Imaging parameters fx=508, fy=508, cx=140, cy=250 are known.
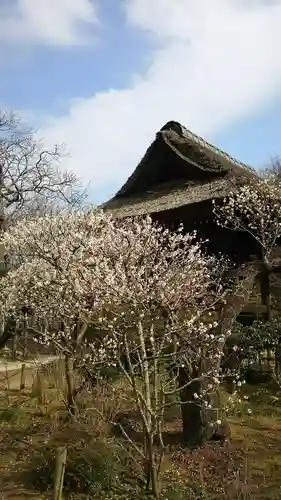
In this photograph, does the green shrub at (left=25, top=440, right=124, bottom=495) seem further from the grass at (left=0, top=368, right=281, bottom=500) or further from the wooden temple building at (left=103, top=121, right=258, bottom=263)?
the wooden temple building at (left=103, top=121, right=258, bottom=263)

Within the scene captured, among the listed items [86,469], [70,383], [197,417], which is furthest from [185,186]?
[86,469]

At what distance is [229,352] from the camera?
12273 mm

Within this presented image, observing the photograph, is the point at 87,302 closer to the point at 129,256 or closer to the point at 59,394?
the point at 129,256

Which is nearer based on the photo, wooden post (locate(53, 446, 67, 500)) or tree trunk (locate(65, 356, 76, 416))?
wooden post (locate(53, 446, 67, 500))

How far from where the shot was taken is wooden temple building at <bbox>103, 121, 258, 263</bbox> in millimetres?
13420

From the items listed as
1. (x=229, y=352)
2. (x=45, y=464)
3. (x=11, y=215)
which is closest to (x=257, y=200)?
(x=229, y=352)

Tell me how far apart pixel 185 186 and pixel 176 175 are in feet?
5.05

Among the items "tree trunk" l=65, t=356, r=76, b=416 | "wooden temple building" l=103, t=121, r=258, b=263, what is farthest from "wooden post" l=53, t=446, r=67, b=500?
"wooden temple building" l=103, t=121, r=258, b=263

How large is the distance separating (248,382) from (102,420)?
5.16 m

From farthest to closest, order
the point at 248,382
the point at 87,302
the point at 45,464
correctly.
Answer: the point at 248,382 → the point at 87,302 → the point at 45,464

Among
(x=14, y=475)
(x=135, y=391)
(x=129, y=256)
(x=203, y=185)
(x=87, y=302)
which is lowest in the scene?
(x=14, y=475)

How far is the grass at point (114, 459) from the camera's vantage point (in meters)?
6.91

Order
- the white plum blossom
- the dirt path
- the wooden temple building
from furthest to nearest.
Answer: the dirt path, the wooden temple building, the white plum blossom

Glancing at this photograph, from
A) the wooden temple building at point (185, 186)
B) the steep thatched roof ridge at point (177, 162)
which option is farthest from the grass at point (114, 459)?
the steep thatched roof ridge at point (177, 162)
